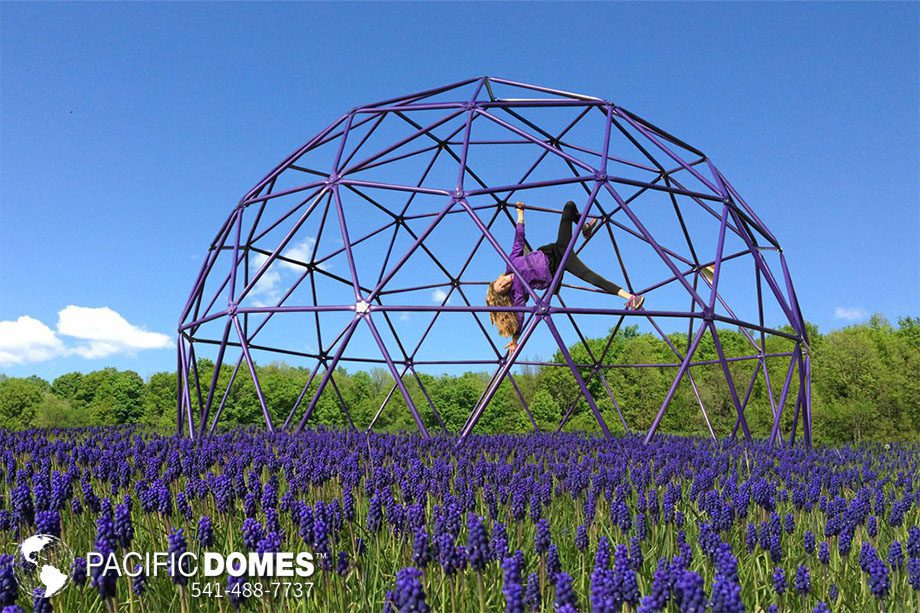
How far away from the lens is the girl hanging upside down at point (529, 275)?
60.2 ft

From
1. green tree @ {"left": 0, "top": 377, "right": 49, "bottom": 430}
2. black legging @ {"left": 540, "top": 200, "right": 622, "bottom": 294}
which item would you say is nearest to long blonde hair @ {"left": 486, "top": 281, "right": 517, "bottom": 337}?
black legging @ {"left": 540, "top": 200, "right": 622, "bottom": 294}

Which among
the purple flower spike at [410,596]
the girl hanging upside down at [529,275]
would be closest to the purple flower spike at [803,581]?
the purple flower spike at [410,596]

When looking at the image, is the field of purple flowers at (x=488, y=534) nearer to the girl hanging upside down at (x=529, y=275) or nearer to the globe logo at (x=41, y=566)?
the globe logo at (x=41, y=566)

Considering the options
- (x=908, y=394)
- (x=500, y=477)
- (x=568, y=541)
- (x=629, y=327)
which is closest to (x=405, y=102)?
(x=500, y=477)

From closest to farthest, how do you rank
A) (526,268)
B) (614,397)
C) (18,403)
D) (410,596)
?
(410,596)
(526,268)
(614,397)
(18,403)

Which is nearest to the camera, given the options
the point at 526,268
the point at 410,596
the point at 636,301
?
the point at 410,596

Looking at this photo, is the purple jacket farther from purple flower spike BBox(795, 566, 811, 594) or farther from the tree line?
the tree line

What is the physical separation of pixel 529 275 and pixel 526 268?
0.75 ft

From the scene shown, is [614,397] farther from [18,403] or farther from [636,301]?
[18,403]

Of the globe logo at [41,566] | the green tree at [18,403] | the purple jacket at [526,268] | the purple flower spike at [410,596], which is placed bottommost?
the globe logo at [41,566]

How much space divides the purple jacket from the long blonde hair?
0.20 m

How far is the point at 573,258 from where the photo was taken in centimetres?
1931

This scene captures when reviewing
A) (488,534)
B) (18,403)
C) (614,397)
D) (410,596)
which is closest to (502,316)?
(488,534)

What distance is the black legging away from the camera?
19.1 meters
